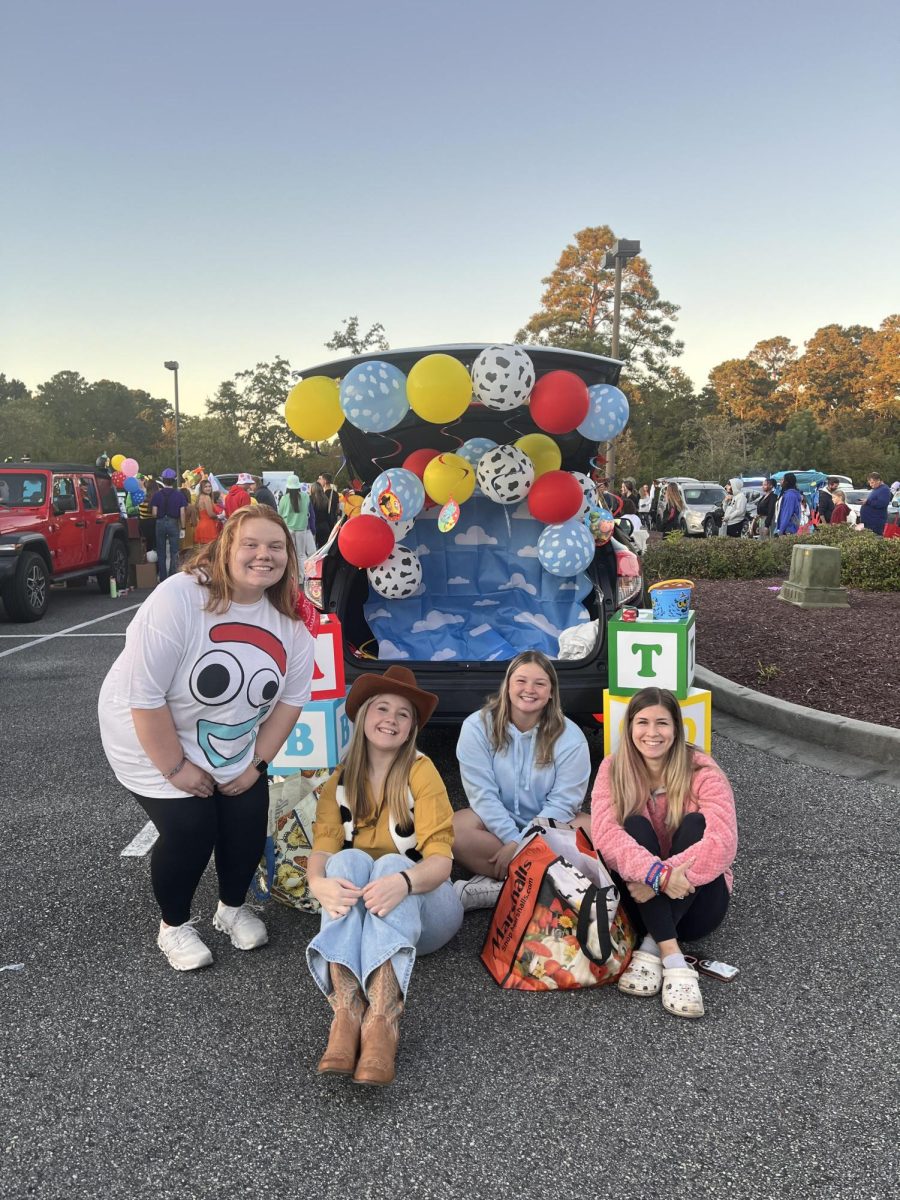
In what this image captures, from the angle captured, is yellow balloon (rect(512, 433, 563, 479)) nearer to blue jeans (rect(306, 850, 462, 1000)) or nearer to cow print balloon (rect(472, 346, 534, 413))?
cow print balloon (rect(472, 346, 534, 413))

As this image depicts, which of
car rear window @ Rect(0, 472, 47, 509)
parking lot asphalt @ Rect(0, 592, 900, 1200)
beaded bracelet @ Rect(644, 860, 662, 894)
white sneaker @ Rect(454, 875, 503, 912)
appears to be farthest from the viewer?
car rear window @ Rect(0, 472, 47, 509)

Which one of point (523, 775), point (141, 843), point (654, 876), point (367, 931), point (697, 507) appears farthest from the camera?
point (697, 507)

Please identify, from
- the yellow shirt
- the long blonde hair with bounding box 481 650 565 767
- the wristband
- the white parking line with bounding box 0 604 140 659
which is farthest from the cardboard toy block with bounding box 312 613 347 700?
the white parking line with bounding box 0 604 140 659

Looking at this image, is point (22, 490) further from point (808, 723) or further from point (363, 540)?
point (808, 723)

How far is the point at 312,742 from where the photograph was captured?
3.87 meters

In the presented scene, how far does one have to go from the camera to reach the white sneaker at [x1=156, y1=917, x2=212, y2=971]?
293cm

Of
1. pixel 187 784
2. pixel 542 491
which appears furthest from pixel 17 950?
pixel 542 491

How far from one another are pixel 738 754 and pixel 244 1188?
381 centimetres

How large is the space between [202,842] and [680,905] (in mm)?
1638

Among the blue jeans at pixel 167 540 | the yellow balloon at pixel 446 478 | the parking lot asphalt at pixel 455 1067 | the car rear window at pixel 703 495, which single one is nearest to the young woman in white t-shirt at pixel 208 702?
the parking lot asphalt at pixel 455 1067

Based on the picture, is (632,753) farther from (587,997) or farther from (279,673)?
(279,673)

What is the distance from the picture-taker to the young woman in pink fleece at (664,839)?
2842 millimetres

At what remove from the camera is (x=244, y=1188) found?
1989 mm

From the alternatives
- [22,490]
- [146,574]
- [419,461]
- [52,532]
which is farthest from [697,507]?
[419,461]
